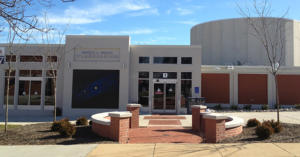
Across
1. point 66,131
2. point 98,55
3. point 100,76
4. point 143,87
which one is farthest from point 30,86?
point 66,131

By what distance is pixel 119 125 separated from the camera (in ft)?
25.8

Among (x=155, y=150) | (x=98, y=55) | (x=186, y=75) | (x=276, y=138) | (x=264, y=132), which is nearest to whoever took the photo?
(x=155, y=150)

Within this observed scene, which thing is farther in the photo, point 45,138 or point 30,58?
point 30,58

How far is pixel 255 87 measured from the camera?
22156 mm

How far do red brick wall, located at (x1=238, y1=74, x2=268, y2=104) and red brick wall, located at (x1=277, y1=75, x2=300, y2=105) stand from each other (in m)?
1.51

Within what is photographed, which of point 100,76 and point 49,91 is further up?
point 100,76

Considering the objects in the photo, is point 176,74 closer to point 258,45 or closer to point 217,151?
point 217,151

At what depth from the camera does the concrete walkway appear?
19.9 feet

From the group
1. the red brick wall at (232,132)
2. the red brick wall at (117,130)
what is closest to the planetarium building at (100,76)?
the red brick wall at (117,130)

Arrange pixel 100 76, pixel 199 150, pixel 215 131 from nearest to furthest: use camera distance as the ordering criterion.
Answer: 1. pixel 199 150
2. pixel 215 131
3. pixel 100 76

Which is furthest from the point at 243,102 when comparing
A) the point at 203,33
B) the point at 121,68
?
the point at 203,33

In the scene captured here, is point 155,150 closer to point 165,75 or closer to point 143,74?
point 165,75

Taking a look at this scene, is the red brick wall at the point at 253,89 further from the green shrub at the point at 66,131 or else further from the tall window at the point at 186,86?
the green shrub at the point at 66,131

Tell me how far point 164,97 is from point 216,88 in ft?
20.3
